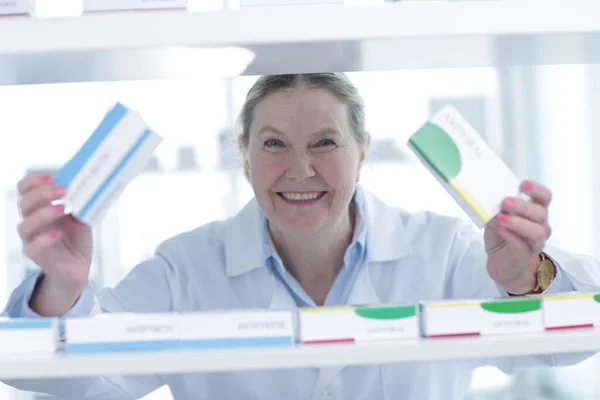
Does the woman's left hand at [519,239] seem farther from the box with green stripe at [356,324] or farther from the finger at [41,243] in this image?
the finger at [41,243]

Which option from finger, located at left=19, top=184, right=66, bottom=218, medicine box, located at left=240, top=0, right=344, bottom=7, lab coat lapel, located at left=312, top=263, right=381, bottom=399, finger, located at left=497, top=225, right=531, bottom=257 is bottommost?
lab coat lapel, located at left=312, top=263, right=381, bottom=399

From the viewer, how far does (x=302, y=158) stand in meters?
1.64

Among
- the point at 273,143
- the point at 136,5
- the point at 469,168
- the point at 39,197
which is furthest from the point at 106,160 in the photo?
the point at 273,143

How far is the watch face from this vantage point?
1.21 meters

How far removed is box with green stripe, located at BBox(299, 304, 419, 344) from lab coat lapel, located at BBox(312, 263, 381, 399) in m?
0.65

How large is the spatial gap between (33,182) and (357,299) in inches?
35.7

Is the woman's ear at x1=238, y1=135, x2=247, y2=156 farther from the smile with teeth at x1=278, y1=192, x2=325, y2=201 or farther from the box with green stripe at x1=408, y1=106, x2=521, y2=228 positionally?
the box with green stripe at x1=408, y1=106, x2=521, y2=228

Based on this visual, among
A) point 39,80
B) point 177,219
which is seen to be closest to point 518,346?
point 39,80

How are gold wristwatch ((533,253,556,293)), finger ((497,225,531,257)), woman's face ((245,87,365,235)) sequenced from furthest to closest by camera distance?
1. woman's face ((245,87,365,235))
2. gold wristwatch ((533,253,556,293))
3. finger ((497,225,531,257))

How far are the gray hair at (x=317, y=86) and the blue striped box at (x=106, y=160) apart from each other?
0.70m

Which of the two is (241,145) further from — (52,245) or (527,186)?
(527,186)

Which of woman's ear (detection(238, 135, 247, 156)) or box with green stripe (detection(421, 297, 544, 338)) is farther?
woman's ear (detection(238, 135, 247, 156))

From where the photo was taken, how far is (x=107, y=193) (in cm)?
99

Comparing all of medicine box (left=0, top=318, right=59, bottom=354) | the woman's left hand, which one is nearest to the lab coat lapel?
the woman's left hand
